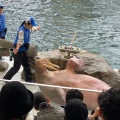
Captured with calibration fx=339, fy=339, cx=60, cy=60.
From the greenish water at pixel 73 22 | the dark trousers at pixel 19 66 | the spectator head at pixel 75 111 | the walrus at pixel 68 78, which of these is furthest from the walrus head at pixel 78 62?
the greenish water at pixel 73 22

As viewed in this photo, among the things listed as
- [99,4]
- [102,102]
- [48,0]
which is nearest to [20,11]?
[48,0]

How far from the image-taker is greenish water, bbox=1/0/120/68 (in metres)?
12.8

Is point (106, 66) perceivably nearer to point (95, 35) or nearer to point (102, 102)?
point (102, 102)

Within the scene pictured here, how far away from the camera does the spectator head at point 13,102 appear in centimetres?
246

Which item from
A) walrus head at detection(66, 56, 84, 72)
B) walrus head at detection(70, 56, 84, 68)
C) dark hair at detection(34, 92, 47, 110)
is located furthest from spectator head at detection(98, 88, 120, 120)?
walrus head at detection(70, 56, 84, 68)

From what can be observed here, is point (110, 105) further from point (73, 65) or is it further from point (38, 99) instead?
point (73, 65)

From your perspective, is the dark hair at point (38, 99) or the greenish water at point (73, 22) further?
the greenish water at point (73, 22)

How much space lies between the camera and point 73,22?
16.4 meters

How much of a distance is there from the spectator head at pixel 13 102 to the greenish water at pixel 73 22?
824 cm

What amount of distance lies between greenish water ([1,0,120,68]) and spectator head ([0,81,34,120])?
324 inches

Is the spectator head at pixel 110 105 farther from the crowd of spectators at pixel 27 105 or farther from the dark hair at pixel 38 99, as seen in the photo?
the dark hair at pixel 38 99

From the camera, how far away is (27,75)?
21.7 ft

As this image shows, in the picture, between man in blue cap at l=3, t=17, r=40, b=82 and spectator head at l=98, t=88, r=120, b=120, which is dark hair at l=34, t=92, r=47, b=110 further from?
man in blue cap at l=3, t=17, r=40, b=82

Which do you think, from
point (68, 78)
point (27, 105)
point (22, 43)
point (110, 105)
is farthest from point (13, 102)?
point (22, 43)
